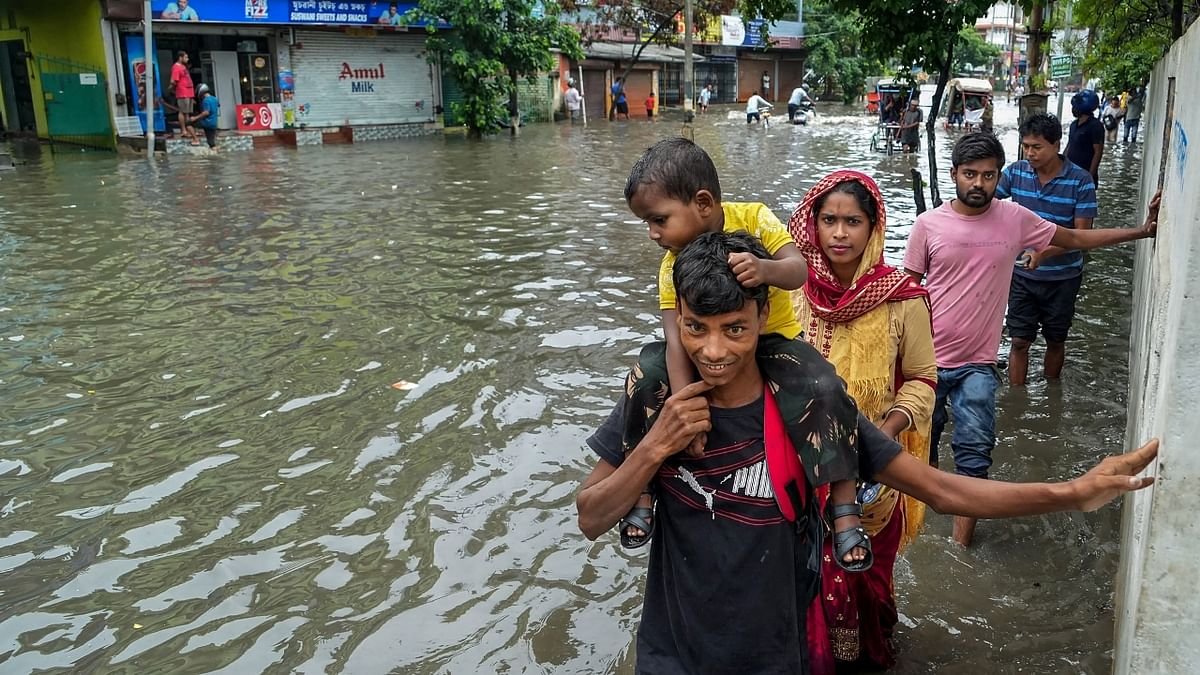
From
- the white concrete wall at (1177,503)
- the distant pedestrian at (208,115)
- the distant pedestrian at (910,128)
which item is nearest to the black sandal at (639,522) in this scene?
the white concrete wall at (1177,503)

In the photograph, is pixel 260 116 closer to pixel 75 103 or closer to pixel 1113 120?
pixel 75 103

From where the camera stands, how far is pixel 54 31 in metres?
22.7

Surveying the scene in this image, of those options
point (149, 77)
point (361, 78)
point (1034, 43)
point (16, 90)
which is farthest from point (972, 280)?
point (16, 90)

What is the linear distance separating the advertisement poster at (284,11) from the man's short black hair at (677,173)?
2166cm

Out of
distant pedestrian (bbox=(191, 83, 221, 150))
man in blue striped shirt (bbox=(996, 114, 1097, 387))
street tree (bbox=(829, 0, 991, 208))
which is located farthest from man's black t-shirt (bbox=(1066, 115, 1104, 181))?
distant pedestrian (bbox=(191, 83, 221, 150))

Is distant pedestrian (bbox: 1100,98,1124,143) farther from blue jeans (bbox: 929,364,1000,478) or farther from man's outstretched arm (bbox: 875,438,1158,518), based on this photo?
man's outstretched arm (bbox: 875,438,1158,518)

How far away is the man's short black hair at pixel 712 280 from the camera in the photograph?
1910mm

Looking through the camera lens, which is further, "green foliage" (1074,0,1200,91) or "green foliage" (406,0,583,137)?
"green foliage" (406,0,583,137)

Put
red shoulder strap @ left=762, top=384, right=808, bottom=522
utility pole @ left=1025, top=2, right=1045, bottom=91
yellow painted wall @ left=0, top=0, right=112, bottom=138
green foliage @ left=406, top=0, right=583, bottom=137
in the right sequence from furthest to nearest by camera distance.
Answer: green foliage @ left=406, top=0, right=583, bottom=137 < yellow painted wall @ left=0, top=0, right=112, bottom=138 < utility pole @ left=1025, top=2, right=1045, bottom=91 < red shoulder strap @ left=762, top=384, right=808, bottom=522

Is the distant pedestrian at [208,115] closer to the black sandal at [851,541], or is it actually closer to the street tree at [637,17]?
the street tree at [637,17]

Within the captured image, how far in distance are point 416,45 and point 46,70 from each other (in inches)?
390

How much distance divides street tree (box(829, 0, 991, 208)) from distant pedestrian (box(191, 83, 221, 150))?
52.1 feet

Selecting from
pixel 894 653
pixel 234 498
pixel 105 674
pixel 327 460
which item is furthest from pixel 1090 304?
pixel 105 674

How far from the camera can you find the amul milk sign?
26.4 metres
